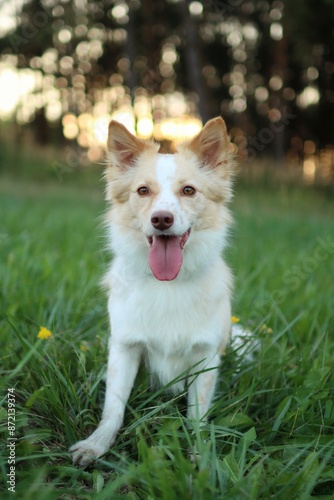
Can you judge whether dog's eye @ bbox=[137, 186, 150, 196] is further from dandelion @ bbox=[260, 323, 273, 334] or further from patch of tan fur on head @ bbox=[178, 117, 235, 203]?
dandelion @ bbox=[260, 323, 273, 334]

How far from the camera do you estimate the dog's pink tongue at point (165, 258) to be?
→ 2234 mm

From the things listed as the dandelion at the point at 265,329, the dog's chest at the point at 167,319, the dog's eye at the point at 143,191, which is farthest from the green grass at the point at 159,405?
the dog's eye at the point at 143,191

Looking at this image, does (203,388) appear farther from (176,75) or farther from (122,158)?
(176,75)

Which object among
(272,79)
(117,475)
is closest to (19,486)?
(117,475)

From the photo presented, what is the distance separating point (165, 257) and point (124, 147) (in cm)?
72

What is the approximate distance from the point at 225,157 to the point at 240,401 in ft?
4.09

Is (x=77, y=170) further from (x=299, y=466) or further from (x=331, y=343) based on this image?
(x=299, y=466)

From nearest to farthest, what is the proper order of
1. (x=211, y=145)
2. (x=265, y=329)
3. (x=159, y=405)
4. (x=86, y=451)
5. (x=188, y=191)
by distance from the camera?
(x=86, y=451) → (x=159, y=405) → (x=188, y=191) → (x=211, y=145) → (x=265, y=329)

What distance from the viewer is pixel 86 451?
1.94 metres

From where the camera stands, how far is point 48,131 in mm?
25391

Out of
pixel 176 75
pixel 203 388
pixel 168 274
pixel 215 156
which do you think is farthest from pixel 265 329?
pixel 176 75

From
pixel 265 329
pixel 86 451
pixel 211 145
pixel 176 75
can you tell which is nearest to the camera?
pixel 86 451

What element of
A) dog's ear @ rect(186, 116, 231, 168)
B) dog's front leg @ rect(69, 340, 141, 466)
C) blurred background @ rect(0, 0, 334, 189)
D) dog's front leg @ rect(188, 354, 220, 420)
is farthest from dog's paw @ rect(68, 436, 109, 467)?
blurred background @ rect(0, 0, 334, 189)

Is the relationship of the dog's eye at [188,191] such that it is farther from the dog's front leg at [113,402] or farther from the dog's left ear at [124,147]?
the dog's front leg at [113,402]
